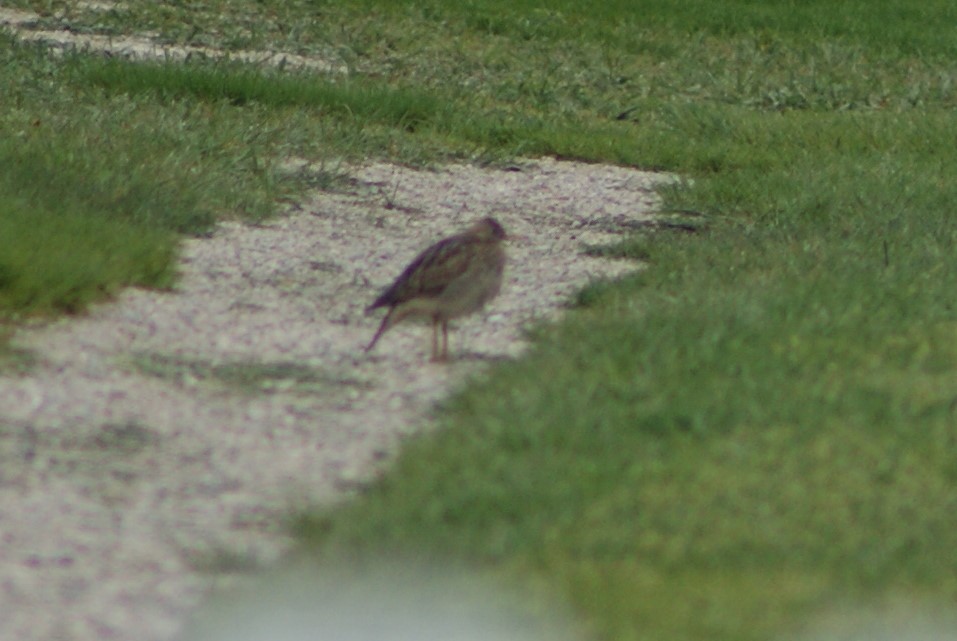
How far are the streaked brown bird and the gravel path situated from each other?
0.17 meters

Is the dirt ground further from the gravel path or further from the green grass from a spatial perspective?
the green grass

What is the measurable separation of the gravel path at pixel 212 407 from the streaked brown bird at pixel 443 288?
0.17 metres

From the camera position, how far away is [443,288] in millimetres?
7449

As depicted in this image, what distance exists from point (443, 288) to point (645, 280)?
1.78m

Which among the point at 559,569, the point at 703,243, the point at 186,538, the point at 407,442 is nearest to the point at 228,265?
Result: the point at 703,243

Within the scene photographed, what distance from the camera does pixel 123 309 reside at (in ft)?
25.9

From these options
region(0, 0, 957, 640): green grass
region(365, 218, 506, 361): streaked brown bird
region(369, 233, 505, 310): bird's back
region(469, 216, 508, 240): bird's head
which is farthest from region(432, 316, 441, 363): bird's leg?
region(469, 216, 508, 240): bird's head

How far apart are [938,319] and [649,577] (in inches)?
135

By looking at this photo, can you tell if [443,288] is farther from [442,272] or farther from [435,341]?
[435,341]

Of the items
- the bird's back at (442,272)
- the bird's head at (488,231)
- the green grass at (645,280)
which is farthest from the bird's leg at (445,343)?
the bird's head at (488,231)

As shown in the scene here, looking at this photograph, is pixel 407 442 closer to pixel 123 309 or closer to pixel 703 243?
pixel 123 309

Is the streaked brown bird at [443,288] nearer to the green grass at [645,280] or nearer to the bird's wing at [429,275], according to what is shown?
the bird's wing at [429,275]

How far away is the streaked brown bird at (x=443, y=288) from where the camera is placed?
741 centimetres

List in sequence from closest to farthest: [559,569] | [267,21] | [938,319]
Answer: [559,569] < [938,319] < [267,21]
